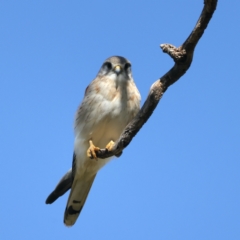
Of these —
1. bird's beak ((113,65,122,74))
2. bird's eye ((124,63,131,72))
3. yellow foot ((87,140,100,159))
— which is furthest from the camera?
bird's eye ((124,63,131,72))

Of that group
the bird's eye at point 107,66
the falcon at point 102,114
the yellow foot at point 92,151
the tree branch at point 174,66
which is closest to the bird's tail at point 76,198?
the falcon at point 102,114

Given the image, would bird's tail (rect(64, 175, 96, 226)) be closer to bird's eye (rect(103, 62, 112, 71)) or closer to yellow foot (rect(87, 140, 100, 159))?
yellow foot (rect(87, 140, 100, 159))

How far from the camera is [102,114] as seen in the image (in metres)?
4.89

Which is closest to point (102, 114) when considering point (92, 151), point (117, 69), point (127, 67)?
point (92, 151)

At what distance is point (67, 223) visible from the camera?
18.7ft

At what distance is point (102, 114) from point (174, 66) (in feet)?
5.27

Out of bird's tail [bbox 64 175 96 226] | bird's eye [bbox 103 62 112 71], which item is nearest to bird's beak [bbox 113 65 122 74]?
bird's eye [bbox 103 62 112 71]

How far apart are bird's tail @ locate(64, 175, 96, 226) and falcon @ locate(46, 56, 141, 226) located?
0.07 m

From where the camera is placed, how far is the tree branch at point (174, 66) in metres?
3.12

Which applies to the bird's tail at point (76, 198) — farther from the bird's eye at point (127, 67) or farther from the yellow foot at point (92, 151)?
the bird's eye at point (127, 67)

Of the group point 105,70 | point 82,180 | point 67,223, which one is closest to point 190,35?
point 105,70

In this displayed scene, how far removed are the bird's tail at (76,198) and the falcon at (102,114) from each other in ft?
0.22

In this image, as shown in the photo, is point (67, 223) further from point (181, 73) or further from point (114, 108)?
point (181, 73)

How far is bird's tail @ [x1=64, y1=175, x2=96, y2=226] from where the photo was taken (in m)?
5.56
